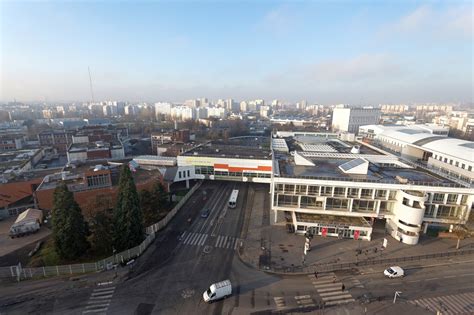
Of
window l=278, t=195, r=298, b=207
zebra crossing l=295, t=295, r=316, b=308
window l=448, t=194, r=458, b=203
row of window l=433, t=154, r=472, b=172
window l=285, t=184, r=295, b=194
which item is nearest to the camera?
zebra crossing l=295, t=295, r=316, b=308

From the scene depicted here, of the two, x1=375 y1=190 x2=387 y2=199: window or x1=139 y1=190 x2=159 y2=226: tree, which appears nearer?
x1=375 y1=190 x2=387 y2=199: window

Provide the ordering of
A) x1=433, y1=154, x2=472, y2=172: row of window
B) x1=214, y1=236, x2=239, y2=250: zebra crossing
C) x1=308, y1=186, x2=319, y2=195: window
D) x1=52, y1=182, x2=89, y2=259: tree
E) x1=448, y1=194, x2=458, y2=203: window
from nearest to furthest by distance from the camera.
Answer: x1=52, y1=182, x2=89, y2=259: tree
x1=214, y1=236, x2=239, y2=250: zebra crossing
x1=448, y1=194, x2=458, y2=203: window
x1=308, y1=186, x2=319, y2=195: window
x1=433, y1=154, x2=472, y2=172: row of window

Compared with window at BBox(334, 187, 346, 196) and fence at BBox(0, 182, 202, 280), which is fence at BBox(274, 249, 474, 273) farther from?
fence at BBox(0, 182, 202, 280)

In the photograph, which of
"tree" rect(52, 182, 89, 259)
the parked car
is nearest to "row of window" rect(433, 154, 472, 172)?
the parked car

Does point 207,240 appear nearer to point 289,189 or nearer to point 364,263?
point 289,189

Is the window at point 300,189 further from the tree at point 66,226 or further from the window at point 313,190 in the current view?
the tree at point 66,226

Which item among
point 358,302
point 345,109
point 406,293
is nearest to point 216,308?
point 358,302

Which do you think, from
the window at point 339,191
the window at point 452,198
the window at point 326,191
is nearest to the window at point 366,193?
the window at point 339,191
